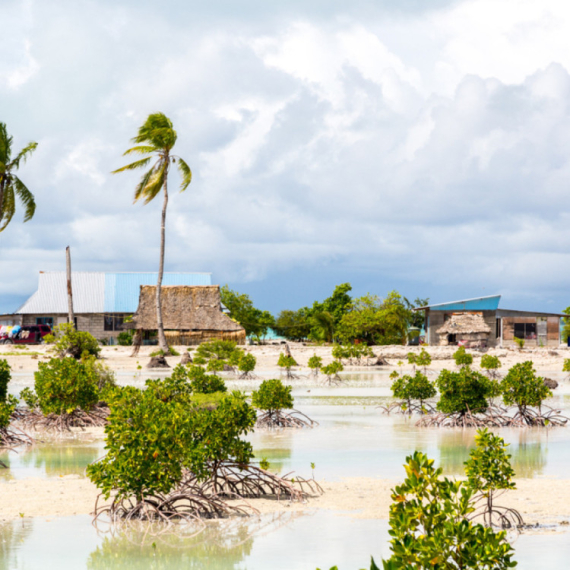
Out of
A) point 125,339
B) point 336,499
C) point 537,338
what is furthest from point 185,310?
point 336,499

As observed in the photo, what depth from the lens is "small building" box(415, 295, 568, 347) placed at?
48688mm

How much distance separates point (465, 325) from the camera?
4712 cm

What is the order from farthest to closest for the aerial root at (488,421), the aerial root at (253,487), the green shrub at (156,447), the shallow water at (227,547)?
the aerial root at (488,421)
the aerial root at (253,487)
the green shrub at (156,447)
the shallow water at (227,547)

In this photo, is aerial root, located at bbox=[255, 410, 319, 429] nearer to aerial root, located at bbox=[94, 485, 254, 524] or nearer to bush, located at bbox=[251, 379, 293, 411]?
bush, located at bbox=[251, 379, 293, 411]

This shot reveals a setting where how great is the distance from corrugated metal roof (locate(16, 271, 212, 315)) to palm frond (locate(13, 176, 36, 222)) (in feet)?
59.8

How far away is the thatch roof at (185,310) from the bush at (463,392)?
3224 centimetres

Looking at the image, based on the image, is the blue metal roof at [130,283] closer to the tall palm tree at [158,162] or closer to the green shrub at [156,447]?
the tall palm tree at [158,162]

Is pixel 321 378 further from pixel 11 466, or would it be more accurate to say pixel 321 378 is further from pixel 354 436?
pixel 11 466

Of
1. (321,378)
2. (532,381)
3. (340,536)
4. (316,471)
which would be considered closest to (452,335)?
(321,378)

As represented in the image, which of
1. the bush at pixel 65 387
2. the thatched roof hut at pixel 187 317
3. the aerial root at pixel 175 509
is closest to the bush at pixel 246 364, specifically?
the bush at pixel 65 387

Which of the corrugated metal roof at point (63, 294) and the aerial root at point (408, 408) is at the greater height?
the corrugated metal roof at point (63, 294)

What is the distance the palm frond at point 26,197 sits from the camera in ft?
111

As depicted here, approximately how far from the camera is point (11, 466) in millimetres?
11203

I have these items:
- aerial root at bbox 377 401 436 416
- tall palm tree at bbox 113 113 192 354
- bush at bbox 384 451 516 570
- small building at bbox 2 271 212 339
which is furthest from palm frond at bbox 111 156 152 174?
bush at bbox 384 451 516 570
